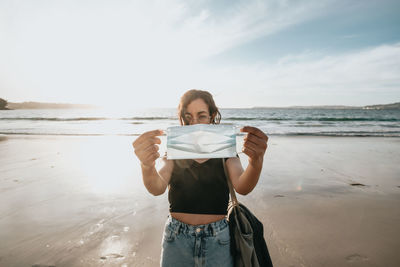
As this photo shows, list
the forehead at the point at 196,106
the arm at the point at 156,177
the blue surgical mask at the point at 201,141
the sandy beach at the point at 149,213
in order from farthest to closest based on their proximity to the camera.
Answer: the sandy beach at the point at 149,213 < the forehead at the point at 196,106 < the arm at the point at 156,177 < the blue surgical mask at the point at 201,141

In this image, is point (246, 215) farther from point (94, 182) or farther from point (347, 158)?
point (347, 158)

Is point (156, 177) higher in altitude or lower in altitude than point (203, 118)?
lower

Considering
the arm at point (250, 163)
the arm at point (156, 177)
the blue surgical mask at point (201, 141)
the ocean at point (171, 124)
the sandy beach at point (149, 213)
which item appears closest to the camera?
the blue surgical mask at point (201, 141)

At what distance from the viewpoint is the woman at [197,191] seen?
1.38m

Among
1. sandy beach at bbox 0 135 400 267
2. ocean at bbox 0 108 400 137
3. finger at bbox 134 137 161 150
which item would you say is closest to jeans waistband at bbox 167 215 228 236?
finger at bbox 134 137 161 150

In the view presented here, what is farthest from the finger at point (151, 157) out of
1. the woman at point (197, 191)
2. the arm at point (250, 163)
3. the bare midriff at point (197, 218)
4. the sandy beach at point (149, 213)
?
the sandy beach at point (149, 213)

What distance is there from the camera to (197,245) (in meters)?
1.41

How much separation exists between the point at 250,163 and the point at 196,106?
66 centimetres

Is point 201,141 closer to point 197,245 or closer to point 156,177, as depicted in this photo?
point 156,177

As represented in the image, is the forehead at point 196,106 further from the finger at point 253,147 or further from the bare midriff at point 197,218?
the bare midriff at point 197,218

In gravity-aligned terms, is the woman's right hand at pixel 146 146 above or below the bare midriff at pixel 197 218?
above

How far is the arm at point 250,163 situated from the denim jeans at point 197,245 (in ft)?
1.09

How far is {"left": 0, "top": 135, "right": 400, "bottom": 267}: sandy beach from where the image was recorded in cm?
257

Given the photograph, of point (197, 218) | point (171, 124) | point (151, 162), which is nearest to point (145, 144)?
point (151, 162)
